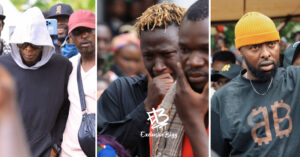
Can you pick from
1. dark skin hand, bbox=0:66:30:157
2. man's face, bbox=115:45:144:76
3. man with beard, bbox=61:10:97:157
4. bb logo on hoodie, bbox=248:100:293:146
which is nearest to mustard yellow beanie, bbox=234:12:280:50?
bb logo on hoodie, bbox=248:100:293:146

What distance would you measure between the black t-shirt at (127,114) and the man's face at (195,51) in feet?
1.41

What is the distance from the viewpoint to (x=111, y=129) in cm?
368

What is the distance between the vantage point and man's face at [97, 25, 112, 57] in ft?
12.0

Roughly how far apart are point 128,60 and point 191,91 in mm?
646

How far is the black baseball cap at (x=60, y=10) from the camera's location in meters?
4.05

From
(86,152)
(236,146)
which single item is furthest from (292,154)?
(86,152)

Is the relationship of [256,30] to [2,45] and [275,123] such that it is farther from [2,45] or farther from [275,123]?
[2,45]

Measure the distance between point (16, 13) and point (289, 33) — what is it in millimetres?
2634

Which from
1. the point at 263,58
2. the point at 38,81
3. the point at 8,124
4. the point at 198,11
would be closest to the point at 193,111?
the point at 263,58

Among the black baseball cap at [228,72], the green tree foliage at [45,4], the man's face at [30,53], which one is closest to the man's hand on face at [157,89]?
the black baseball cap at [228,72]

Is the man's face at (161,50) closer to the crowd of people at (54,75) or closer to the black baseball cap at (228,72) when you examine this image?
the black baseball cap at (228,72)

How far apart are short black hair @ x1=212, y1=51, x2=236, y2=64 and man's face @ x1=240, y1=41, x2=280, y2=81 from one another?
0.17 metres

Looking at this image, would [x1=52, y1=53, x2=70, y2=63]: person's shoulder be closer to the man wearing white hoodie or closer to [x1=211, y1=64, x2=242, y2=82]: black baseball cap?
the man wearing white hoodie

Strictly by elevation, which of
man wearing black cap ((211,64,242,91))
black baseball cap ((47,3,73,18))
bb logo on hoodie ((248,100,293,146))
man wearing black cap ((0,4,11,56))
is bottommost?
bb logo on hoodie ((248,100,293,146))
